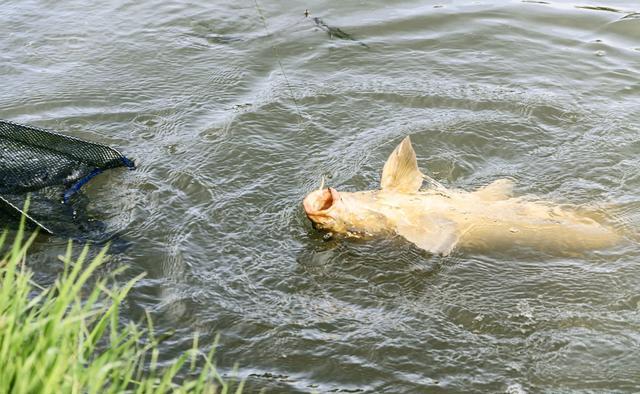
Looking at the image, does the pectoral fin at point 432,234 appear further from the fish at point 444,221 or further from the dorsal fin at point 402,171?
the dorsal fin at point 402,171

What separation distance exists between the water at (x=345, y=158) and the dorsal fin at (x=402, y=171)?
15.5 inches

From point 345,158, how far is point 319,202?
4.66ft

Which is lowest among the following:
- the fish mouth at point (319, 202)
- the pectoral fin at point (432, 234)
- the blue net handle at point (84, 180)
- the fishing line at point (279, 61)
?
the pectoral fin at point (432, 234)

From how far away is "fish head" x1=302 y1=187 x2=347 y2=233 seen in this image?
516cm

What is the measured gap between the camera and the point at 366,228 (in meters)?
5.53

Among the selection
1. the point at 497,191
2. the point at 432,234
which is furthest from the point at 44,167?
the point at 497,191

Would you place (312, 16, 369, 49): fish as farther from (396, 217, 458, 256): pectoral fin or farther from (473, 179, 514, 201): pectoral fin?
(396, 217, 458, 256): pectoral fin

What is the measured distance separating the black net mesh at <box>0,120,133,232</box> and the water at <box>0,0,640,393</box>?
0.23 m

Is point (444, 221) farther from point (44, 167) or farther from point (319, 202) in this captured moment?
point (44, 167)

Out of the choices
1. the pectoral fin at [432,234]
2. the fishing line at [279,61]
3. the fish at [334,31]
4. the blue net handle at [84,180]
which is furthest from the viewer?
the fish at [334,31]

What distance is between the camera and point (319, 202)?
17.1 feet

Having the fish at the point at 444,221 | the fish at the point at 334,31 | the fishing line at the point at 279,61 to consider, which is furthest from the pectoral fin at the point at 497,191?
the fish at the point at 334,31

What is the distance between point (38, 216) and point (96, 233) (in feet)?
1.32

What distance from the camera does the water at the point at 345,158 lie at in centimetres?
480
